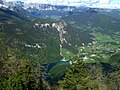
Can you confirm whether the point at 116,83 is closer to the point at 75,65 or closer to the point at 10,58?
the point at 10,58

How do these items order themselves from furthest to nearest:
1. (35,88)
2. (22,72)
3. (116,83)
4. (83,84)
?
(116,83) → (35,88) → (22,72) → (83,84)

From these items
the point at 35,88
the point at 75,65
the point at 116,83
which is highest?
the point at 75,65

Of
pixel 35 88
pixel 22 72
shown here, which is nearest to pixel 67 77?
pixel 22 72

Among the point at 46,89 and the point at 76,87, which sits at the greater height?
the point at 76,87

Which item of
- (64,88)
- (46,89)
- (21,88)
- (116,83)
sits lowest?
(116,83)

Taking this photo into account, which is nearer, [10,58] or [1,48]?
[10,58]

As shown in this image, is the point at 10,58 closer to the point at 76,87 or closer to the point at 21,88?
the point at 21,88

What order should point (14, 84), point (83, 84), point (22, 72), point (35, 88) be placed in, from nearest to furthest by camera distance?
point (83, 84)
point (14, 84)
point (22, 72)
point (35, 88)

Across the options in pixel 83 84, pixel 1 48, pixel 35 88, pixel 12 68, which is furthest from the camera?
pixel 1 48

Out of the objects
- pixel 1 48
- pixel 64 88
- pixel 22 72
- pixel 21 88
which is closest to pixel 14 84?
pixel 21 88
